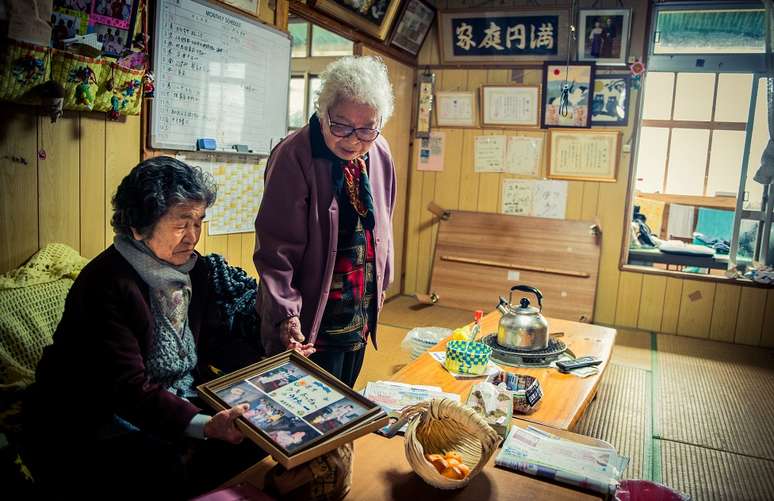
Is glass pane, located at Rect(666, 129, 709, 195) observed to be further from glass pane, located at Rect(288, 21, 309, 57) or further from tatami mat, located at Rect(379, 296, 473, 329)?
A: glass pane, located at Rect(288, 21, 309, 57)

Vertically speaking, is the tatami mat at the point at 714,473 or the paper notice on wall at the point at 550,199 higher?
the paper notice on wall at the point at 550,199

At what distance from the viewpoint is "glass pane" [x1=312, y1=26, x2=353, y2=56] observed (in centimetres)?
485

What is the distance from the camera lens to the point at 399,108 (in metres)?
4.53

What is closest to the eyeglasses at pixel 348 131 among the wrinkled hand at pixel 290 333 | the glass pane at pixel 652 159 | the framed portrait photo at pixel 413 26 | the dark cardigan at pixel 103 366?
the wrinkled hand at pixel 290 333

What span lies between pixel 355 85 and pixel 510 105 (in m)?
3.13

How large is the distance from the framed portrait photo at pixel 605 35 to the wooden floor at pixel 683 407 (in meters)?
1.90

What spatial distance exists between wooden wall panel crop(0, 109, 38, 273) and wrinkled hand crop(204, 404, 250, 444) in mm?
1116

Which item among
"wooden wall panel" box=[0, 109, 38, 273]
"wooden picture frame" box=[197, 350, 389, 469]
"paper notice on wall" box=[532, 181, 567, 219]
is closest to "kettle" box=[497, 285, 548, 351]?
"wooden picture frame" box=[197, 350, 389, 469]

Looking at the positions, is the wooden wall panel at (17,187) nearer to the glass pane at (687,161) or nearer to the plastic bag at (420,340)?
the plastic bag at (420,340)

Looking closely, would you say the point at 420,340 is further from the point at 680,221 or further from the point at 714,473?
the point at 680,221

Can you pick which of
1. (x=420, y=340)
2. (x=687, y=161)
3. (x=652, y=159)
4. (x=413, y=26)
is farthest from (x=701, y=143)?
(x=420, y=340)

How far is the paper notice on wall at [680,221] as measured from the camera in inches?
187

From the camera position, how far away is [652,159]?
15.8ft

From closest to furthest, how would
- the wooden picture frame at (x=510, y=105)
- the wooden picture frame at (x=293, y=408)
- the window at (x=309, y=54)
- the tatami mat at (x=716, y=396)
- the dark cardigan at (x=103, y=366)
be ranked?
the wooden picture frame at (x=293, y=408) < the dark cardigan at (x=103, y=366) < the tatami mat at (x=716, y=396) < the wooden picture frame at (x=510, y=105) < the window at (x=309, y=54)
